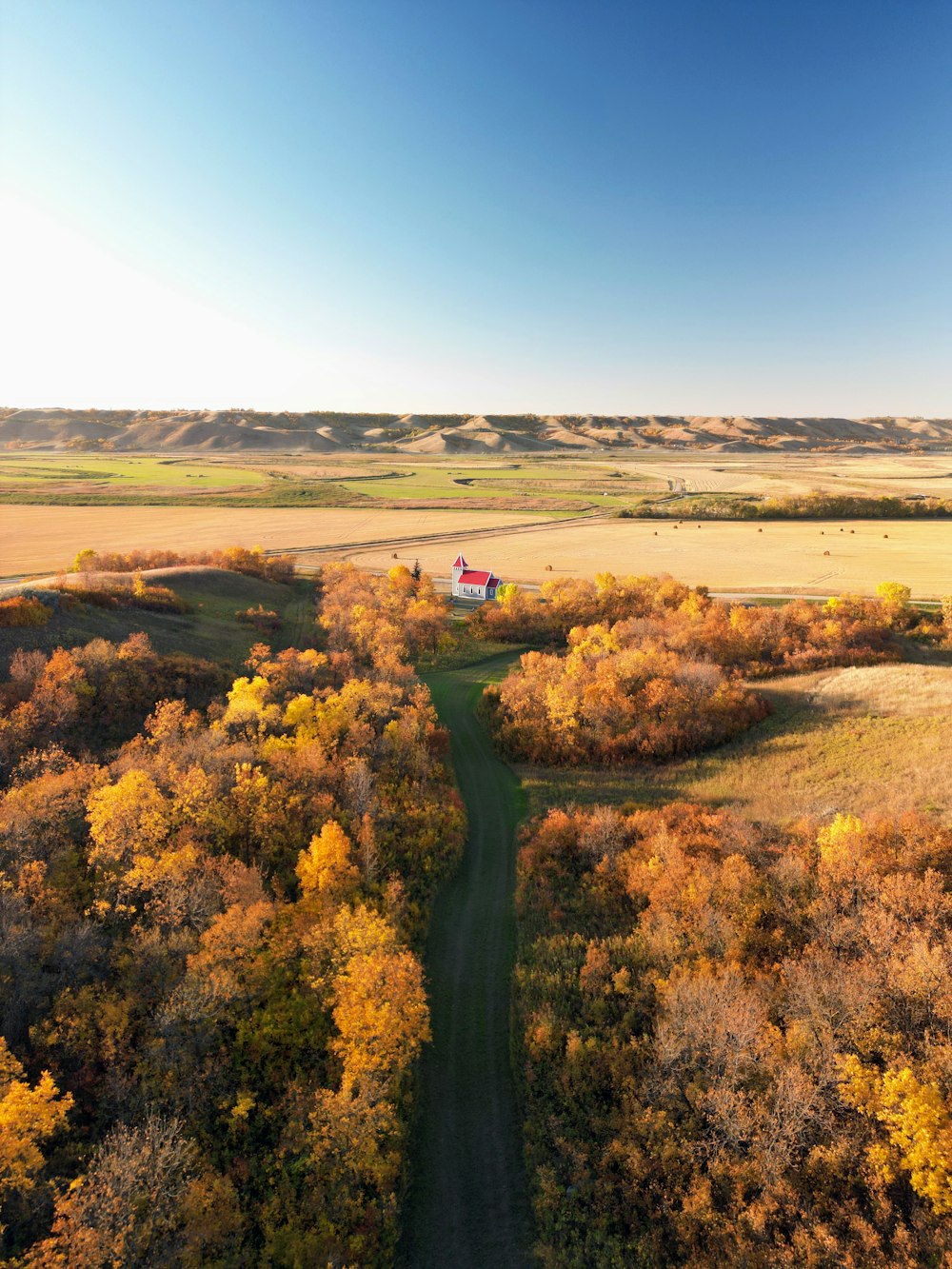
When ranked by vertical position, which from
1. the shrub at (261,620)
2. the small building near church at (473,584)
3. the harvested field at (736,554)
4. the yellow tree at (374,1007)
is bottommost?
the yellow tree at (374,1007)

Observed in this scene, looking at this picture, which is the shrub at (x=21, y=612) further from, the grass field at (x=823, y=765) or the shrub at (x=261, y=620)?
the grass field at (x=823, y=765)

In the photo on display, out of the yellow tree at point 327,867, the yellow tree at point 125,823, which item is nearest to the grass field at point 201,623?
the yellow tree at point 125,823

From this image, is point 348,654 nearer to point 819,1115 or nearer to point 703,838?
point 703,838

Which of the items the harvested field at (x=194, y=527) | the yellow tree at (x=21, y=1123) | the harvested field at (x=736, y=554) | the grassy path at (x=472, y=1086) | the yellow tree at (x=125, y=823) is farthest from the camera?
the harvested field at (x=194, y=527)

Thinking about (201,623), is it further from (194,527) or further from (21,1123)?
(194,527)

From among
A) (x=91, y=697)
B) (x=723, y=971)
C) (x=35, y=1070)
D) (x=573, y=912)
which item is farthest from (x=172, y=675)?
(x=723, y=971)

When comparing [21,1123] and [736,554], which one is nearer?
[21,1123]

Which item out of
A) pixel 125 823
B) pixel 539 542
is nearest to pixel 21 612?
pixel 125 823
